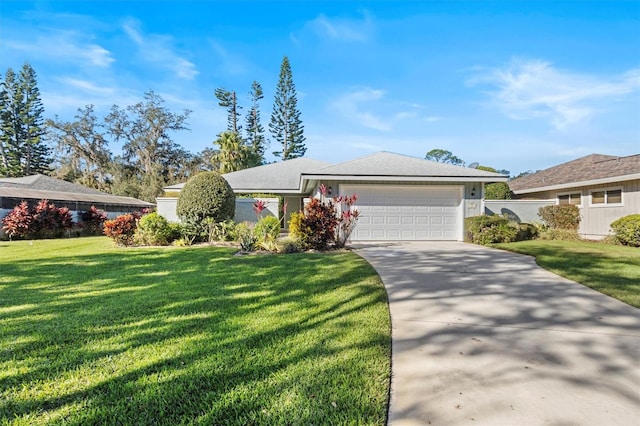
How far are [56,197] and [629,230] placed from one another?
24507 millimetres

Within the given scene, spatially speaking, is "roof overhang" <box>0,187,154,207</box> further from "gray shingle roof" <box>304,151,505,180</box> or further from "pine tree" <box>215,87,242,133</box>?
"pine tree" <box>215,87,242,133</box>

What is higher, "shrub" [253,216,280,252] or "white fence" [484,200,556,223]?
"white fence" [484,200,556,223]

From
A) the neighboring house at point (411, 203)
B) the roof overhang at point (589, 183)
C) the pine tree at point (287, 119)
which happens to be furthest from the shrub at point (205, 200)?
the pine tree at point (287, 119)

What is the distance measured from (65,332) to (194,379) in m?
1.86

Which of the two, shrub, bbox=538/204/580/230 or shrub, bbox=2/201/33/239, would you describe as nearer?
shrub, bbox=2/201/33/239

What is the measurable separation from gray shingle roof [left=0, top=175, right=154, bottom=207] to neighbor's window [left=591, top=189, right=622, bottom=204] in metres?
24.8

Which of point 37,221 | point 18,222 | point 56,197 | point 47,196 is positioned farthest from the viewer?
point 56,197

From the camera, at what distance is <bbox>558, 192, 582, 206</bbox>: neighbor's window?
44.7ft

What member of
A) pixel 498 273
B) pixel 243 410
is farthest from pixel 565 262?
pixel 243 410

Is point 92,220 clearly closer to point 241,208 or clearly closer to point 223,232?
point 241,208

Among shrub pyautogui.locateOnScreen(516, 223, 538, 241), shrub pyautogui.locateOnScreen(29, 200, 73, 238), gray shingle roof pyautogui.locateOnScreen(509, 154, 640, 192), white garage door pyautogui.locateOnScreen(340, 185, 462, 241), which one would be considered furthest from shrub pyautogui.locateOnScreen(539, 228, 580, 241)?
shrub pyautogui.locateOnScreen(29, 200, 73, 238)

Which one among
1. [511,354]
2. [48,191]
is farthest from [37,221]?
[511,354]

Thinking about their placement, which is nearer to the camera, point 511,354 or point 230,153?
point 511,354

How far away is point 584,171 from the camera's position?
14.4 metres
